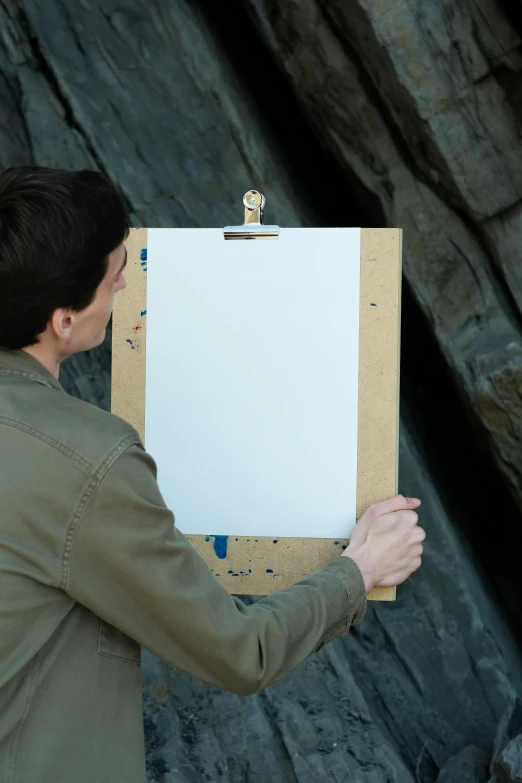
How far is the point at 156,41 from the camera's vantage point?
7.96ft

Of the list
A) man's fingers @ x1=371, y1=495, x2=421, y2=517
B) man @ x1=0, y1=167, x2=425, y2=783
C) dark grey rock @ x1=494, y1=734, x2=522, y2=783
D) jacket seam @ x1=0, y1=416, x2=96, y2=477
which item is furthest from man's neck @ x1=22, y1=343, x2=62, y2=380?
dark grey rock @ x1=494, y1=734, x2=522, y2=783

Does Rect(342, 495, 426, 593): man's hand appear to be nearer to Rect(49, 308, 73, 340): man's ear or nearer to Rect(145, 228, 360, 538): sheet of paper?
Rect(145, 228, 360, 538): sheet of paper

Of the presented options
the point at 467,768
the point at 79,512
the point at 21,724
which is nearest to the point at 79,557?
the point at 79,512

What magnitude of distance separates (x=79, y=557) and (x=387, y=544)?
50 cm

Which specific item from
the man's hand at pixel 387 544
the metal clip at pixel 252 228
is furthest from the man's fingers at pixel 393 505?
the metal clip at pixel 252 228

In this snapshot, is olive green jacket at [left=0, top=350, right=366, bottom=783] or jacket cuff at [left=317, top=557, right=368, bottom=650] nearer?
olive green jacket at [left=0, top=350, right=366, bottom=783]

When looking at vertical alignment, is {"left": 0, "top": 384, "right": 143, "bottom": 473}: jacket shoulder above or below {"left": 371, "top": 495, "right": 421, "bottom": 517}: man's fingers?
above

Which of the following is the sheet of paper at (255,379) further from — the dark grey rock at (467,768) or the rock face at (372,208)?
the dark grey rock at (467,768)

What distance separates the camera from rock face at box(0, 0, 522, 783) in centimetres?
195

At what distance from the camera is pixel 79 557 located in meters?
0.83

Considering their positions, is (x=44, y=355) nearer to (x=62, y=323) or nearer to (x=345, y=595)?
(x=62, y=323)

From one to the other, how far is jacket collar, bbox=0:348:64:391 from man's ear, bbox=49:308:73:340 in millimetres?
38

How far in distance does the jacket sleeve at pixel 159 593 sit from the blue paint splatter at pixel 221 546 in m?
0.39

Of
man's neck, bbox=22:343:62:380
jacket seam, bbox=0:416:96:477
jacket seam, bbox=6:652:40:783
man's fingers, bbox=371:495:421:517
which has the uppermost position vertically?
man's neck, bbox=22:343:62:380
